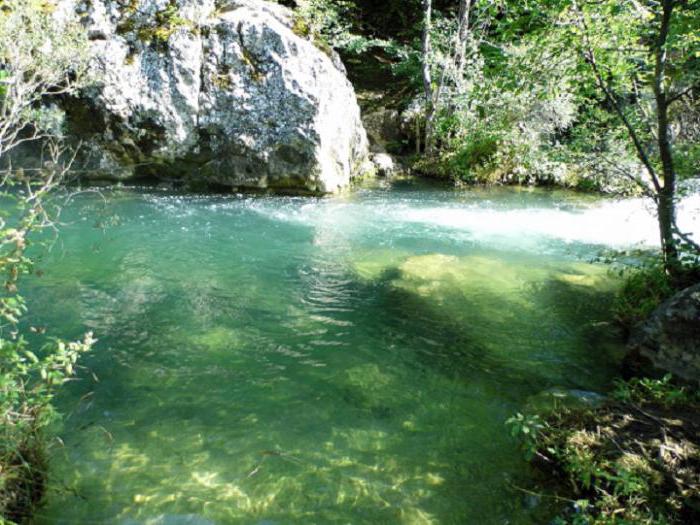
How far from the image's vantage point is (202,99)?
565 inches

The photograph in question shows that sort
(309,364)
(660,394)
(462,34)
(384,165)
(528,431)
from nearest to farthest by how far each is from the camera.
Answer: (528,431) → (660,394) → (309,364) → (462,34) → (384,165)

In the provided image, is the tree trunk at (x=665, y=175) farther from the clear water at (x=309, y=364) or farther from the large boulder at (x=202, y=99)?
the large boulder at (x=202, y=99)

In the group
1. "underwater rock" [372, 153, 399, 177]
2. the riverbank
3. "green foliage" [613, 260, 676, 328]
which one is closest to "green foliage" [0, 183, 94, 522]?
the riverbank

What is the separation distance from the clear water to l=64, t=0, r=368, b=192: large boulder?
12.3 feet

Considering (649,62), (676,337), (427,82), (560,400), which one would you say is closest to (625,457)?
(560,400)

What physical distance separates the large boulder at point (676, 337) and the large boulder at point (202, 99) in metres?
10.9

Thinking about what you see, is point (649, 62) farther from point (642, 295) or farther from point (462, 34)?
point (462, 34)

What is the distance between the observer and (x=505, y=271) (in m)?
8.94

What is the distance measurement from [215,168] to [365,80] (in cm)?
1395

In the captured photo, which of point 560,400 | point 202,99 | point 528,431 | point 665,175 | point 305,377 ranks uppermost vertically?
point 202,99

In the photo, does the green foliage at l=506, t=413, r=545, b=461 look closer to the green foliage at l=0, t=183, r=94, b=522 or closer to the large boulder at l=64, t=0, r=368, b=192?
the green foliage at l=0, t=183, r=94, b=522

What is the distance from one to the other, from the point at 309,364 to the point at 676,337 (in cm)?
391

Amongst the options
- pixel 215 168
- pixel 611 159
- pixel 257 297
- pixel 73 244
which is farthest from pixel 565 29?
pixel 215 168

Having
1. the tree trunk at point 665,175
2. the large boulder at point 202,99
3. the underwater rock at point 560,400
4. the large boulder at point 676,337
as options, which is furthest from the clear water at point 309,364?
the large boulder at point 202,99
